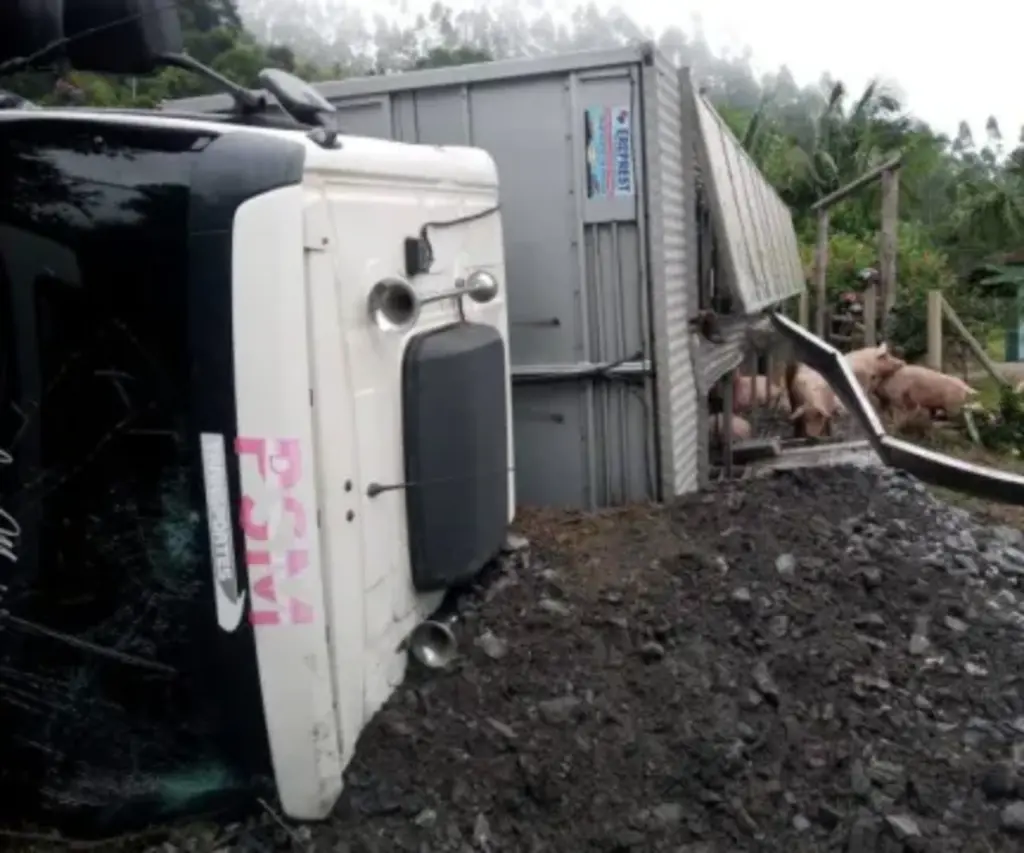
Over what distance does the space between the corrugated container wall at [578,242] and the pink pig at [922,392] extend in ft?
21.8

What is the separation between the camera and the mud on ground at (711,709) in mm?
3029

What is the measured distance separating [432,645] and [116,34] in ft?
6.11

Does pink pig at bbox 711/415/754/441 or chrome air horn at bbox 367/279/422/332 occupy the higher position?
chrome air horn at bbox 367/279/422/332

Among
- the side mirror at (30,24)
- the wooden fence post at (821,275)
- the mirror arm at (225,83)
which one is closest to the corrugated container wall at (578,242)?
the mirror arm at (225,83)

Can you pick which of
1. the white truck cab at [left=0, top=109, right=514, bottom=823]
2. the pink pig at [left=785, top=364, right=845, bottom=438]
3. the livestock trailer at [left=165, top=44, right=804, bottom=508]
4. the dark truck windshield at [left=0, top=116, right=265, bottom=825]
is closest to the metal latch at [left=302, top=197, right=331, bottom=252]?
the white truck cab at [left=0, top=109, right=514, bottom=823]

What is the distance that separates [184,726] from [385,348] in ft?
3.54

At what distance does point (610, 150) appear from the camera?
4734mm

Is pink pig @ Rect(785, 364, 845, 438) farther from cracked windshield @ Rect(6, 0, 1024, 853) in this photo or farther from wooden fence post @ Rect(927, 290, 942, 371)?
wooden fence post @ Rect(927, 290, 942, 371)

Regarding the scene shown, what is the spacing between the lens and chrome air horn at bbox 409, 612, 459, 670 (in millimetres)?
3367

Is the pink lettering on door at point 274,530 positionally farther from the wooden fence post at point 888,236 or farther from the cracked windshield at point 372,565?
the wooden fence post at point 888,236

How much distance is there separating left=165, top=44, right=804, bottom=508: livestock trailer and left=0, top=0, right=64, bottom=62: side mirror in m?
1.73

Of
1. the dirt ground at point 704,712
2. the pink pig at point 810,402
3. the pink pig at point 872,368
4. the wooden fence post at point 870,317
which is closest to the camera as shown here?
the dirt ground at point 704,712

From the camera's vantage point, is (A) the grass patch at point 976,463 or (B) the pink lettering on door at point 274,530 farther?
(A) the grass patch at point 976,463

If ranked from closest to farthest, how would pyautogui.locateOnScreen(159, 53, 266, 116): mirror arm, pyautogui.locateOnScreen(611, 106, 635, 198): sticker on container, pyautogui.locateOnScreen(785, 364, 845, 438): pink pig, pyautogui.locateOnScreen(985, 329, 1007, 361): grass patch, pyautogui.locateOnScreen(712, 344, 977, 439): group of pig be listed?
1. pyautogui.locateOnScreen(159, 53, 266, 116): mirror arm
2. pyautogui.locateOnScreen(611, 106, 635, 198): sticker on container
3. pyautogui.locateOnScreen(712, 344, 977, 439): group of pig
4. pyautogui.locateOnScreen(785, 364, 845, 438): pink pig
5. pyautogui.locateOnScreen(985, 329, 1007, 361): grass patch
